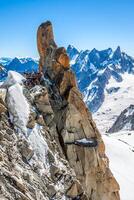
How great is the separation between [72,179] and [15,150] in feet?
20.0

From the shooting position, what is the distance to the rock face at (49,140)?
107 ft

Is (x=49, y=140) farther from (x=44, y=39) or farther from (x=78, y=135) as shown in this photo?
(x=44, y=39)

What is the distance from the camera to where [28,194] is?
98.4 feet

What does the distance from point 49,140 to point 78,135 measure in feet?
25.5

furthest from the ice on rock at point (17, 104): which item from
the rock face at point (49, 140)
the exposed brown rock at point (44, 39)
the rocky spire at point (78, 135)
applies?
the exposed brown rock at point (44, 39)

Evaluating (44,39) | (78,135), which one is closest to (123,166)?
(44,39)

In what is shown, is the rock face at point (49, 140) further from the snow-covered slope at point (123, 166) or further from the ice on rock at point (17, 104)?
the snow-covered slope at point (123, 166)

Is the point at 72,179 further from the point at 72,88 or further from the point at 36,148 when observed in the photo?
the point at 72,88

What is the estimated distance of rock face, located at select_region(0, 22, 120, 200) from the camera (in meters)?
32.6

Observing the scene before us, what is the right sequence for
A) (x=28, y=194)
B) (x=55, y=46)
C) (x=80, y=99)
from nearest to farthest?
(x=28, y=194)
(x=80, y=99)
(x=55, y=46)

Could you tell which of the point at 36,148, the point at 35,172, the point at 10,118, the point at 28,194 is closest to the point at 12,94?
the point at 10,118

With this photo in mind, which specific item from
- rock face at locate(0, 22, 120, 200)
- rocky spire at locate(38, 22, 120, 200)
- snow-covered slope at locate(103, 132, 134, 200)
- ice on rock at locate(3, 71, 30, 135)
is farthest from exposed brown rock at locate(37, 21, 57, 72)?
snow-covered slope at locate(103, 132, 134, 200)

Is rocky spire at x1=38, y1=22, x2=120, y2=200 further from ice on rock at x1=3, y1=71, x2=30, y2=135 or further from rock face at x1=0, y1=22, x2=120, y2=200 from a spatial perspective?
ice on rock at x1=3, y1=71, x2=30, y2=135

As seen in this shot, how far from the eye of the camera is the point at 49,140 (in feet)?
128
